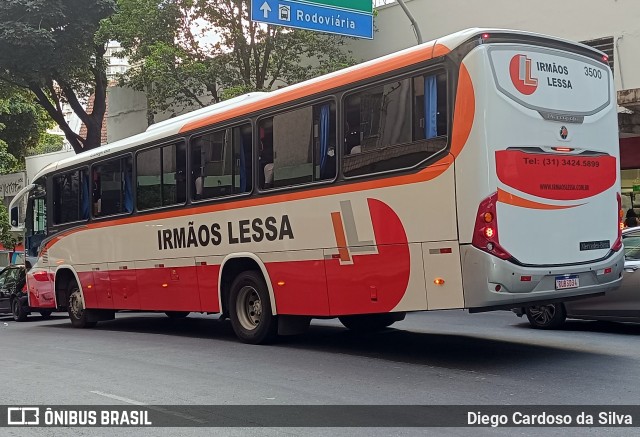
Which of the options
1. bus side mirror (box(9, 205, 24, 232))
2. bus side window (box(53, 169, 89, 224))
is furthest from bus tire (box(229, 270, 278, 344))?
bus side mirror (box(9, 205, 24, 232))

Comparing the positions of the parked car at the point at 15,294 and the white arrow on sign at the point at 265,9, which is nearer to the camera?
the white arrow on sign at the point at 265,9

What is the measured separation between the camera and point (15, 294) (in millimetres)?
23422

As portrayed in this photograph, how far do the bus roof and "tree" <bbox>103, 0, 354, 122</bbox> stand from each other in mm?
8002

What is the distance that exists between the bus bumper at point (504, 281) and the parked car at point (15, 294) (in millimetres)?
16791

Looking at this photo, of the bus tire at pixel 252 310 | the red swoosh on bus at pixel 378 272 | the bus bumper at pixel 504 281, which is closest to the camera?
the bus bumper at pixel 504 281

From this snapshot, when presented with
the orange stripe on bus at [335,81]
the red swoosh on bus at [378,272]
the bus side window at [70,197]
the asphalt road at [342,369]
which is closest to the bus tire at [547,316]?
the asphalt road at [342,369]

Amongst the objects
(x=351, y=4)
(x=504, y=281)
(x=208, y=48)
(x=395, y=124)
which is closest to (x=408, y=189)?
(x=395, y=124)

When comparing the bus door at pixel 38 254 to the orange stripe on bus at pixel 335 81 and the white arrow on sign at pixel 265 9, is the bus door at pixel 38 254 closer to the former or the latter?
the white arrow on sign at pixel 265 9

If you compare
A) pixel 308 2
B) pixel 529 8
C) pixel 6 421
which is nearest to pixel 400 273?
pixel 6 421

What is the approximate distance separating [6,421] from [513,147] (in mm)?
5644

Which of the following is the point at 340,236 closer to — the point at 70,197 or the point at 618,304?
the point at 618,304

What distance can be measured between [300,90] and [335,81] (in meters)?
0.73

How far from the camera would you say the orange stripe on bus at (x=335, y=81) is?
9125 mm

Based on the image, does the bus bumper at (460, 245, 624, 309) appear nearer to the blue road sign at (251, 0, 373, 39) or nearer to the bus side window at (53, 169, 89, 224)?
the blue road sign at (251, 0, 373, 39)
